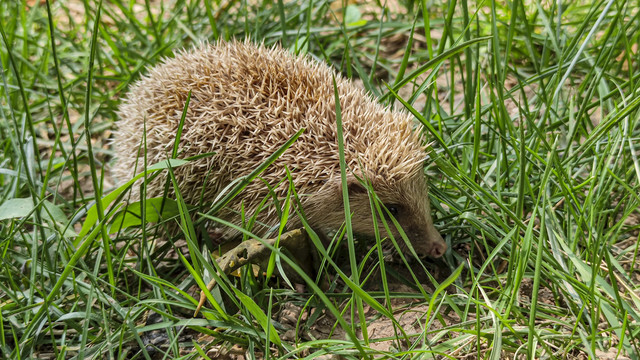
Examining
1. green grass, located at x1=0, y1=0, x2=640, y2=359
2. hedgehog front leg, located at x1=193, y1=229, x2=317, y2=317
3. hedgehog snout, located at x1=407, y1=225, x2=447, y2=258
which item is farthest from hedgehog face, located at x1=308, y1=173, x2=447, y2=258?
hedgehog front leg, located at x1=193, y1=229, x2=317, y2=317

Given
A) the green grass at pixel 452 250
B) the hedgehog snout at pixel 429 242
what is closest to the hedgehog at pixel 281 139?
the hedgehog snout at pixel 429 242

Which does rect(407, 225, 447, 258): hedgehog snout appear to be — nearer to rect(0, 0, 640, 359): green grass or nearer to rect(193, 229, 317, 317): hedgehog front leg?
rect(0, 0, 640, 359): green grass

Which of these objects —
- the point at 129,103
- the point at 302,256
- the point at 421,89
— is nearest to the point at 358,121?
the point at 421,89

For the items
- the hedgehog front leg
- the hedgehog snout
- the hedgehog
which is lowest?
the hedgehog snout

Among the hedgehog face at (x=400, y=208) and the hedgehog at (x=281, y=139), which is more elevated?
the hedgehog at (x=281, y=139)

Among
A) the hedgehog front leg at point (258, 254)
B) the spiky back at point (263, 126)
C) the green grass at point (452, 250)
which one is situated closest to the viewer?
the green grass at point (452, 250)

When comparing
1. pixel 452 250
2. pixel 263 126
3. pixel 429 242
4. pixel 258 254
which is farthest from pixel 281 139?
pixel 452 250

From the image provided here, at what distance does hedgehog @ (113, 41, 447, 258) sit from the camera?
3.63m

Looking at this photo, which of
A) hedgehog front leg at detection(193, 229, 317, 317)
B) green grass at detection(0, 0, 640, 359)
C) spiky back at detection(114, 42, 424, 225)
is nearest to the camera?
green grass at detection(0, 0, 640, 359)

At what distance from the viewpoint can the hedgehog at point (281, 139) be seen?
143 inches

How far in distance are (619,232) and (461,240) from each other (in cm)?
91

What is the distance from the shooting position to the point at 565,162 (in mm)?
3516

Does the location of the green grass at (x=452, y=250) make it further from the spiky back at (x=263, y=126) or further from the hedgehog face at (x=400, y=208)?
the spiky back at (x=263, y=126)

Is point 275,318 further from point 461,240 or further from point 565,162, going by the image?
point 565,162
